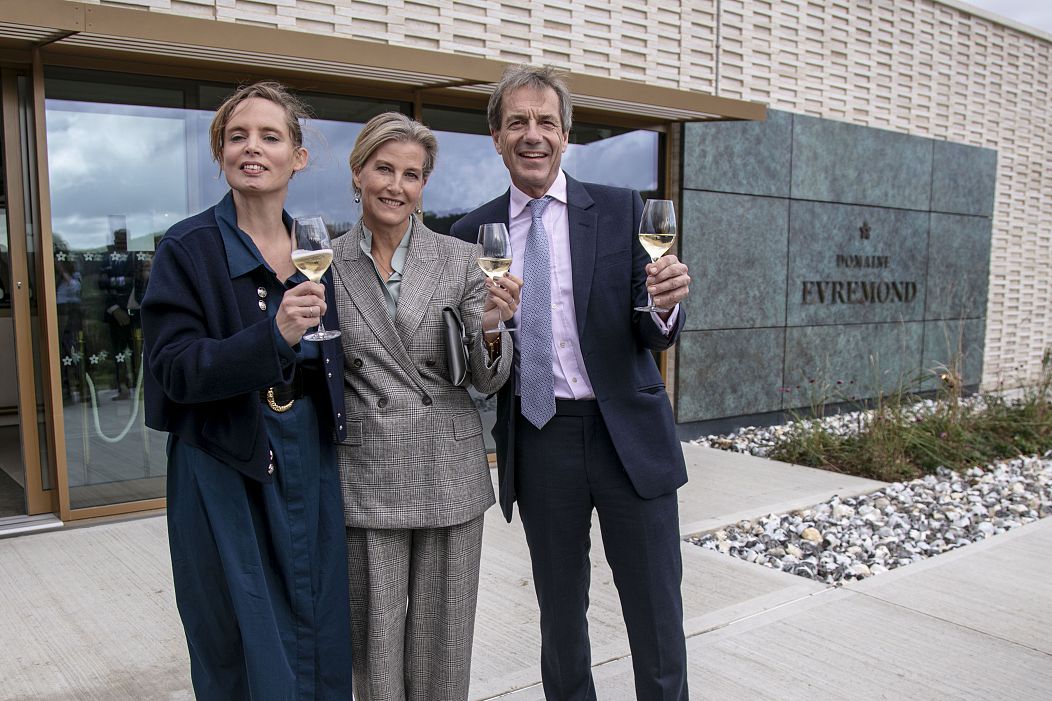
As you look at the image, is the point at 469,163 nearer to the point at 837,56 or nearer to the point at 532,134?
the point at 532,134

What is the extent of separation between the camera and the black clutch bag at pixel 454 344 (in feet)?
7.33

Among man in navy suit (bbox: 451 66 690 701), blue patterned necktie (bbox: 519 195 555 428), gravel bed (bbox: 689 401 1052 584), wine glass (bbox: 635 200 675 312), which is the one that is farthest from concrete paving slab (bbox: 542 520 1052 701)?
wine glass (bbox: 635 200 675 312)

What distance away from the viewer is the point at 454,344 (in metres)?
2.24

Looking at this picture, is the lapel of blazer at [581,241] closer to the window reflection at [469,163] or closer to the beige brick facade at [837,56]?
the beige brick facade at [837,56]

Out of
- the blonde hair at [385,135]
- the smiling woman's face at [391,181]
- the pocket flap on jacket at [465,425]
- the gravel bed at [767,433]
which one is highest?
the blonde hair at [385,135]

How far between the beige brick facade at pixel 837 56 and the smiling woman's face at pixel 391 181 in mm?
3785

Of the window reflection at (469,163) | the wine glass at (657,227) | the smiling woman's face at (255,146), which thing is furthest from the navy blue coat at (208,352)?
the window reflection at (469,163)

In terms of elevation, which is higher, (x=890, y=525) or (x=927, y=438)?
(x=927, y=438)

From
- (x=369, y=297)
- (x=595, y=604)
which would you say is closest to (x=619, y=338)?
(x=369, y=297)

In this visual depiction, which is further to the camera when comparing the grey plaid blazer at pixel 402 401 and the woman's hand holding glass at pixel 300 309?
the grey plaid blazer at pixel 402 401

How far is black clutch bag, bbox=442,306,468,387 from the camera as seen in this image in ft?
7.33

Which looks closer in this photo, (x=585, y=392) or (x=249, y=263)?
(x=249, y=263)

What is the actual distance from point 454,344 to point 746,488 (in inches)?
177

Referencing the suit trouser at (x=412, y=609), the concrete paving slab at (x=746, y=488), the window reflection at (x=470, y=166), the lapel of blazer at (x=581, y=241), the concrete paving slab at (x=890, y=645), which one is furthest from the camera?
the window reflection at (x=470, y=166)
